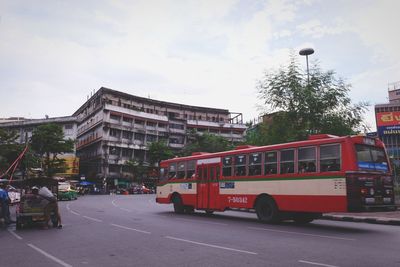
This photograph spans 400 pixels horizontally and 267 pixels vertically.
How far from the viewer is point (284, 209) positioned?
15523mm

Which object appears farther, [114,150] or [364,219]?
[114,150]

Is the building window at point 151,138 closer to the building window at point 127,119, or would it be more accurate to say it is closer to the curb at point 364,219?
the building window at point 127,119

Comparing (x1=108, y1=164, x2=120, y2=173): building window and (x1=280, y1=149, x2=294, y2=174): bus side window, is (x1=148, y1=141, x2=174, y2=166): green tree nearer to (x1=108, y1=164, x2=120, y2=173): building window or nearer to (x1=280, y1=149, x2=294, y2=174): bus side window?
(x1=108, y1=164, x2=120, y2=173): building window

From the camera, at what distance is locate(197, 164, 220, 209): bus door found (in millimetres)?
19266

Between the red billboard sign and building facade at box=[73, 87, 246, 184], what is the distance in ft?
102

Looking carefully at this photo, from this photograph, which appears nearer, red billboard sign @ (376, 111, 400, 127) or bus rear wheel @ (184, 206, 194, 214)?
bus rear wheel @ (184, 206, 194, 214)

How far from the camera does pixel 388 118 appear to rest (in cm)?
7394

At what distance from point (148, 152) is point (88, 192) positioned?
14.1 m

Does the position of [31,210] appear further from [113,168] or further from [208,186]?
[113,168]

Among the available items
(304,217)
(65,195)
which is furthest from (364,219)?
(65,195)

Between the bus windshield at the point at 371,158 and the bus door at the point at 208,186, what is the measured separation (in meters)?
7.18

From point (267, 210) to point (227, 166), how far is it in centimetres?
312

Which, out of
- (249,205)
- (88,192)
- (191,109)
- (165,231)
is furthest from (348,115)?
(191,109)

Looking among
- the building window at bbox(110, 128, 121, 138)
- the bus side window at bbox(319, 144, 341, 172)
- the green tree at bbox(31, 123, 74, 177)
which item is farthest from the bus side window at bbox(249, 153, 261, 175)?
the building window at bbox(110, 128, 121, 138)
